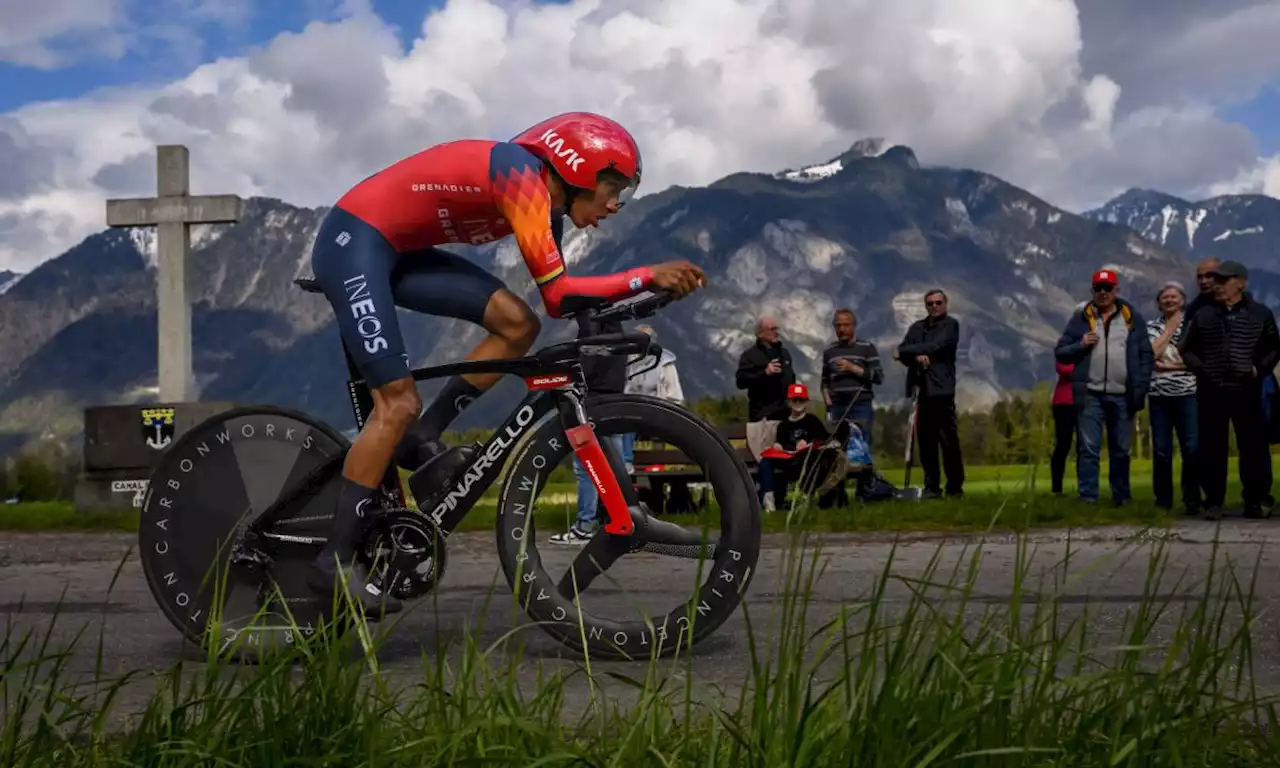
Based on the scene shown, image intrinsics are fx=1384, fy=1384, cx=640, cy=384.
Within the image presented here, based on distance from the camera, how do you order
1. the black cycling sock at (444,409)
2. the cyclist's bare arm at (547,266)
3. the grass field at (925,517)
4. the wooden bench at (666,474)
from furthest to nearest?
the wooden bench at (666,474)
the grass field at (925,517)
the black cycling sock at (444,409)
the cyclist's bare arm at (547,266)

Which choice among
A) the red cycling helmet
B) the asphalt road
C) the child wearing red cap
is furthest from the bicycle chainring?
the child wearing red cap

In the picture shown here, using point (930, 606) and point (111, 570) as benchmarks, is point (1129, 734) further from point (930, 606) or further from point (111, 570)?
point (111, 570)

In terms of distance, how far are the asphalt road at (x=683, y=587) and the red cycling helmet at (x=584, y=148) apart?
1.27m

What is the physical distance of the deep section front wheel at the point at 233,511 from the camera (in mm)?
4535

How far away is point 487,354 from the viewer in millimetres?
4504

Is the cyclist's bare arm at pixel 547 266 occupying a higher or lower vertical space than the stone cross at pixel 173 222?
lower

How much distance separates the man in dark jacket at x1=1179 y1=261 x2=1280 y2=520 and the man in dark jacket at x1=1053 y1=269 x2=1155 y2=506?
1.65ft

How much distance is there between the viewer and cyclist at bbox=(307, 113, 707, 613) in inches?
162

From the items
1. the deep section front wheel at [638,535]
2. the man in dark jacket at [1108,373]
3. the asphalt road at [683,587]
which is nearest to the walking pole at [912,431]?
the man in dark jacket at [1108,373]

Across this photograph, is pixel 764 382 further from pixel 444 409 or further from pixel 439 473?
pixel 439 473

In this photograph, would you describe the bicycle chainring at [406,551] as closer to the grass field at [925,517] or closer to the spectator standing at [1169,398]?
the grass field at [925,517]

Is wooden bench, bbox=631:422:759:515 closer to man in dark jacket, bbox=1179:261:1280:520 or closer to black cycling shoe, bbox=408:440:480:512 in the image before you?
man in dark jacket, bbox=1179:261:1280:520

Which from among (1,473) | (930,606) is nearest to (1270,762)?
(930,606)

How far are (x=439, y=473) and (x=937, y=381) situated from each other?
30.4ft
